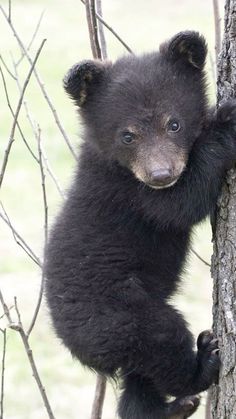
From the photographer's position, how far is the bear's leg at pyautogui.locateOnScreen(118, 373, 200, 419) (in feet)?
14.7

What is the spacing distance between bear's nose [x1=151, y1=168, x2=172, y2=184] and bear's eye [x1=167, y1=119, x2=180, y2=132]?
0.31 m

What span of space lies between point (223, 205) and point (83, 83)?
111 cm

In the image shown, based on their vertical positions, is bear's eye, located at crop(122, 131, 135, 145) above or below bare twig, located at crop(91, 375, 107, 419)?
above

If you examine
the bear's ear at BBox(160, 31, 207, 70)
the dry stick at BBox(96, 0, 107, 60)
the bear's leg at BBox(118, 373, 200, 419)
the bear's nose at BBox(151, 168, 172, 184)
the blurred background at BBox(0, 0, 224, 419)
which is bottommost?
the bear's leg at BBox(118, 373, 200, 419)

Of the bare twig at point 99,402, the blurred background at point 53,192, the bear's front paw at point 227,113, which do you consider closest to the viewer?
the bear's front paw at point 227,113

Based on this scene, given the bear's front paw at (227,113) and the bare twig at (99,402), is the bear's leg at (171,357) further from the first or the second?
the bear's front paw at (227,113)

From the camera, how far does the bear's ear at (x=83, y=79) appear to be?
452 centimetres

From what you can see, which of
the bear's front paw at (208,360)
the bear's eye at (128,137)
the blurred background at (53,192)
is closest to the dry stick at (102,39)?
the blurred background at (53,192)

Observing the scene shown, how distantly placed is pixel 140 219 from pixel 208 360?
0.89m

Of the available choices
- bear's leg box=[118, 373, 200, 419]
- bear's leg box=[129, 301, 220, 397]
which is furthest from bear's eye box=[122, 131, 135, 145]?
bear's leg box=[118, 373, 200, 419]

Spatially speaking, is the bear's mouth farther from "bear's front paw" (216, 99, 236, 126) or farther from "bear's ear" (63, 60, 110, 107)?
"bear's ear" (63, 60, 110, 107)

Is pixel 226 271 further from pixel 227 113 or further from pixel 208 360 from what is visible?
pixel 227 113

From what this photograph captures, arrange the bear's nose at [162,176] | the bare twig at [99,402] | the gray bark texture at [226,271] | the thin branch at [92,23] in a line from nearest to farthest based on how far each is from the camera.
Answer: the gray bark texture at [226,271]
the bear's nose at [162,176]
the thin branch at [92,23]
the bare twig at [99,402]

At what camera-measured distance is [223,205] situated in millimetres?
4102
